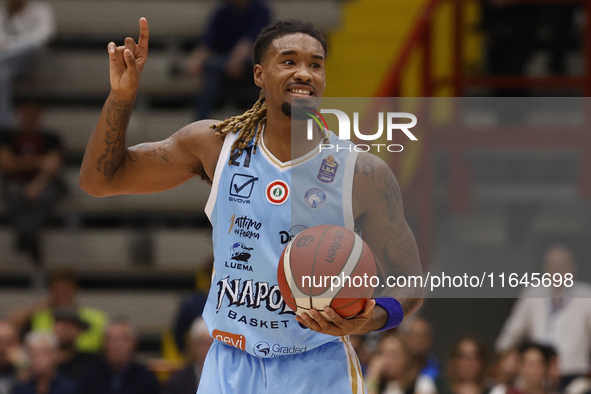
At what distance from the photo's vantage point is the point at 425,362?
6746mm

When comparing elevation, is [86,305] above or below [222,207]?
below

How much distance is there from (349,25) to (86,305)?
16.8 ft

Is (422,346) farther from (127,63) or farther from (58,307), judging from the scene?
(127,63)

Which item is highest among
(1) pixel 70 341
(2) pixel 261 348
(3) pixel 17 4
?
(3) pixel 17 4

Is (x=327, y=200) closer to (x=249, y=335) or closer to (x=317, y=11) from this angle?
(x=249, y=335)

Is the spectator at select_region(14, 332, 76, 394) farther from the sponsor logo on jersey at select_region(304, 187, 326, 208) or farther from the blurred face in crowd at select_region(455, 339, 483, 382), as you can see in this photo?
the sponsor logo on jersey at select_region(304, 187, 326, 208)

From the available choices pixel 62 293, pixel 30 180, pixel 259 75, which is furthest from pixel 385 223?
pixel 30 180

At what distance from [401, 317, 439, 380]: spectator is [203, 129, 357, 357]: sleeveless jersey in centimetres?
333

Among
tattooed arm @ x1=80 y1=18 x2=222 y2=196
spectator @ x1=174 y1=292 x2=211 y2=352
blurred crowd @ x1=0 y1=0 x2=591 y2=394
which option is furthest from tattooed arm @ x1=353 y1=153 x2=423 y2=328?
spectator @ x1=174 y1=292 x2=211 y2=352

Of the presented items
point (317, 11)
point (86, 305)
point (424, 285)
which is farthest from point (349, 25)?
point (424, 285)

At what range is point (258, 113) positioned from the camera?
12.0 ft

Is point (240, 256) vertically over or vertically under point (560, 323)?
over

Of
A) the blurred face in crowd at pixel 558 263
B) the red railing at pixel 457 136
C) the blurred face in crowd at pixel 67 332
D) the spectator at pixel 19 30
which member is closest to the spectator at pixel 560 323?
the blurred face in crowd at pixel 558 263

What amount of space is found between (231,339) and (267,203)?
568mm
